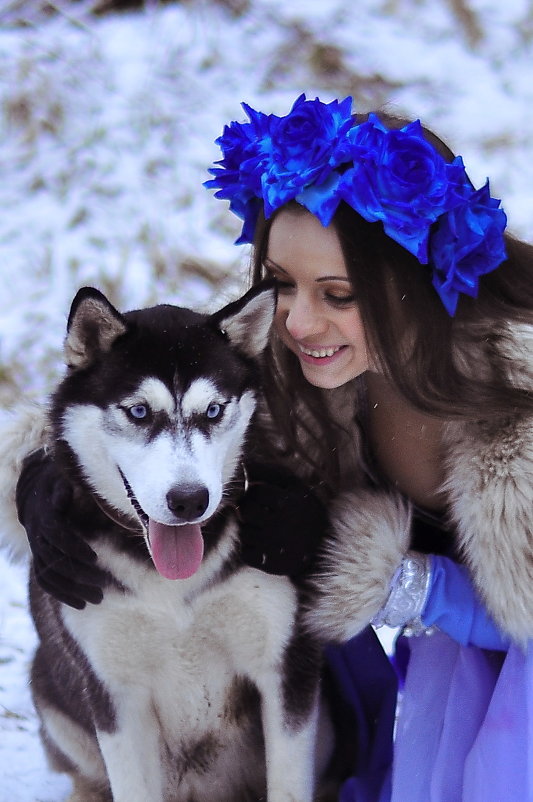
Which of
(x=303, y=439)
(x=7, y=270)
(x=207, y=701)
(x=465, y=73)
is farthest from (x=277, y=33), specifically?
(x=207, y=701)

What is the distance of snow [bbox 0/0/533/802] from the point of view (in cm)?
476

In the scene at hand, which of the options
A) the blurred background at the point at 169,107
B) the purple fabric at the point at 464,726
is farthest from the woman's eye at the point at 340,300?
the blurred background at the point at 169,107

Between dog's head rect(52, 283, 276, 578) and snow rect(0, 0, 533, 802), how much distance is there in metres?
2.34

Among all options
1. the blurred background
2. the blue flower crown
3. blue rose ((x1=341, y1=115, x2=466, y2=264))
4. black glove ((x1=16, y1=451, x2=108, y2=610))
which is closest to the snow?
the blurred background

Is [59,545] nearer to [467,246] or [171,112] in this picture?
[467,246]

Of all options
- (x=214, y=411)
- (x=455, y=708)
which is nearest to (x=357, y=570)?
(x=455, y=708)

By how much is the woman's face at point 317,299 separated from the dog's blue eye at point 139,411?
35cm

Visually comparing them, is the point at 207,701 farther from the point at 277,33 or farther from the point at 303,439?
the point at 277,33

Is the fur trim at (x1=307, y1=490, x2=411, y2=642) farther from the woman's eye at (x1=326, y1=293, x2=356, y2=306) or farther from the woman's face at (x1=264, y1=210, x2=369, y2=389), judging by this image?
the woman's eye at (x1=326, y1=293, x2=356, y2=306)

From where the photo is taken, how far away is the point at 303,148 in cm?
184

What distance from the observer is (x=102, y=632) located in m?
1.86

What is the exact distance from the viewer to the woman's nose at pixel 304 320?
1.88 m

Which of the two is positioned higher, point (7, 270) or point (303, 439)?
point (7, 270)

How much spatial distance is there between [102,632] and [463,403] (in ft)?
2.75
